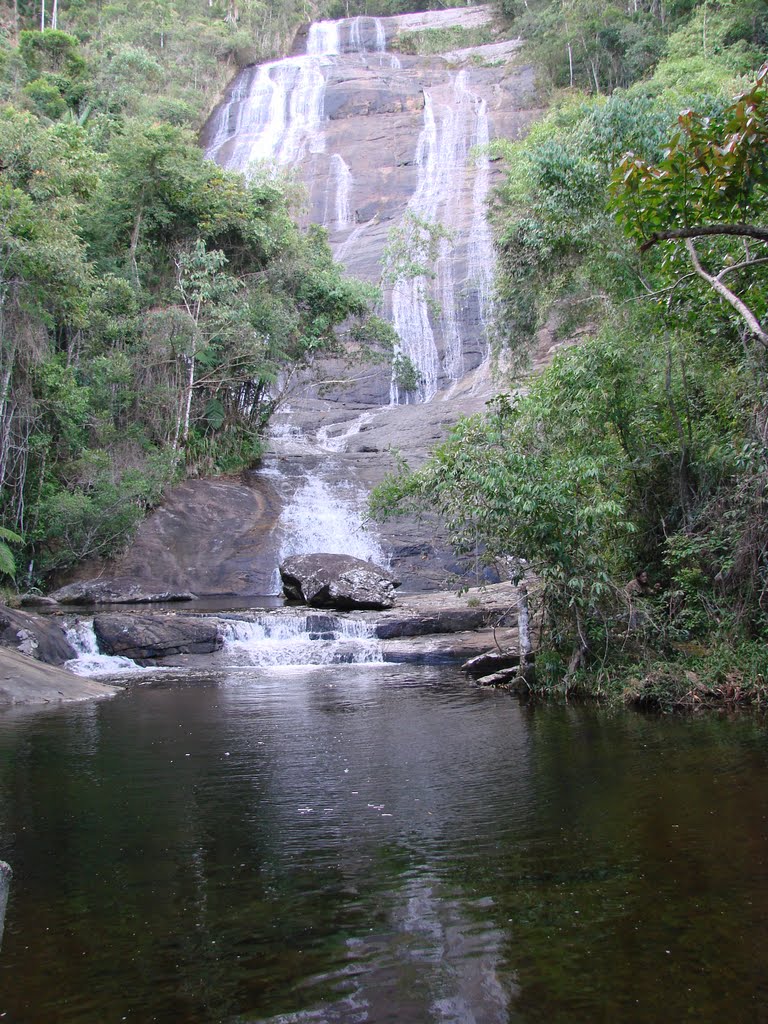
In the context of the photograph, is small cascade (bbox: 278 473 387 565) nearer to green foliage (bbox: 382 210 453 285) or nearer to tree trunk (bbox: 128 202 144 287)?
Result: tree trunk (bbox: 128 202 144 287)

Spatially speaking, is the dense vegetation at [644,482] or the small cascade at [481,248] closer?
the dense vegetation at [644,482]

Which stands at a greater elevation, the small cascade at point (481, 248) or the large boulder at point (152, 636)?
the small cascade at point (481, 248)

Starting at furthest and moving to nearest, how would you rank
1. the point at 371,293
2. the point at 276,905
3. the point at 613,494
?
the point at 371,293 < the point at 613,494 < the point at 276,905

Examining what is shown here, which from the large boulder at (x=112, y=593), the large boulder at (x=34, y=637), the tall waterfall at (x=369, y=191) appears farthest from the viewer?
the tall waterfall at (x=369, y=191)

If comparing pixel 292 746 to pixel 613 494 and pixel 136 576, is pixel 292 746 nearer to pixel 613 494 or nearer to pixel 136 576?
pixel 613 494

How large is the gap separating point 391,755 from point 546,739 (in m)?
1.60

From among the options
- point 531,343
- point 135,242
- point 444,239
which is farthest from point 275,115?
point 531,343

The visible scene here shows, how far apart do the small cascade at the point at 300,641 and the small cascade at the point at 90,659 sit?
5.41 ft

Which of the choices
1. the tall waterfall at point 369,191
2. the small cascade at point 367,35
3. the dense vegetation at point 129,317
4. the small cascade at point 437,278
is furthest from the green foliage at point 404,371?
the small cascade at point 367,35

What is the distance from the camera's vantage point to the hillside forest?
974cm

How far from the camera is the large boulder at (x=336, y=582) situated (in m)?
17.0

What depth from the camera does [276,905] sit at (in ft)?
14.8

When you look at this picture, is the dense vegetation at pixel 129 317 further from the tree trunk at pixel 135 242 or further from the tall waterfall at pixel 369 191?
the tall waterfall at pixel 369 191

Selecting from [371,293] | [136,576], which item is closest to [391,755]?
[136,576]
